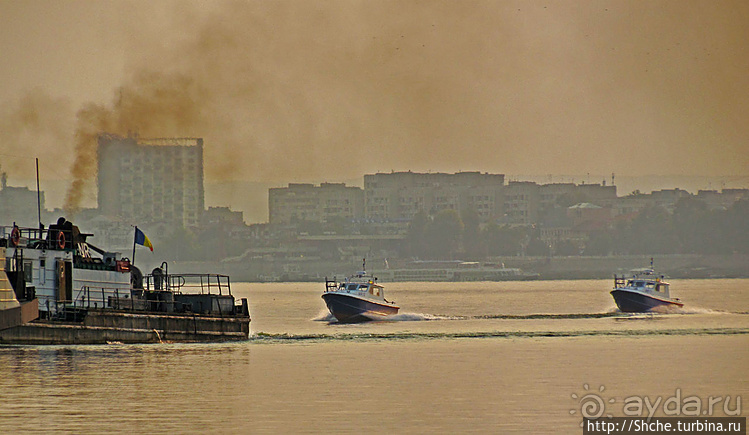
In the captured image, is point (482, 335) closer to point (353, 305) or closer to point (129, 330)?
point (353, 305)

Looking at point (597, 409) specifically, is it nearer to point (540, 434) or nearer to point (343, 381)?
point (540, 434)

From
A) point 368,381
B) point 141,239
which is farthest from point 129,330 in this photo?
point 368,381

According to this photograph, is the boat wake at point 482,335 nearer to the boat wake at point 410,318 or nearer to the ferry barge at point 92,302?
the ferry barge at point 92,302

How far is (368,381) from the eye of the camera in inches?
2060

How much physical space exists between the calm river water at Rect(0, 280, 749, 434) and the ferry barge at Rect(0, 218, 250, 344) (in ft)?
3.56

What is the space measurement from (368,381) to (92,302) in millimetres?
21994

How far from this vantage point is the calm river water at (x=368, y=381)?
4100cm

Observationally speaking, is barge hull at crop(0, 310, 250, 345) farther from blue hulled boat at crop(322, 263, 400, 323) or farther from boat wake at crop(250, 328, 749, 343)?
blue hulled boat at crop(322, 263, 400, 323)

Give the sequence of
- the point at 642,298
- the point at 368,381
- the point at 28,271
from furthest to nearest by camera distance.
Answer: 1. the point at 642,298
2. the point at 28,271
3. the point at 368,381

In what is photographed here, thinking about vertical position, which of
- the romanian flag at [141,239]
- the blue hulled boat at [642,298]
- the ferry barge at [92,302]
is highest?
the romanian flag at [141,239]

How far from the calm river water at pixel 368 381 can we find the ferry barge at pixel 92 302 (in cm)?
108

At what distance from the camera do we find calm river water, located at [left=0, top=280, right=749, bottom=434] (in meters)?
41.0

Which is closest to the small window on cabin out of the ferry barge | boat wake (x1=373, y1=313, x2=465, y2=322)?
the ferry barge

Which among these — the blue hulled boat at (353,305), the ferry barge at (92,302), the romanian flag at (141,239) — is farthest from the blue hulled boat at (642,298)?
the romanian flag at (141,239)
